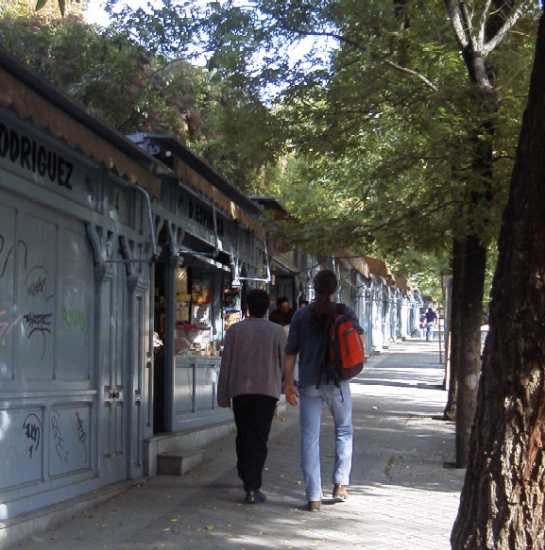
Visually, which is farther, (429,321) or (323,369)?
(429,321)

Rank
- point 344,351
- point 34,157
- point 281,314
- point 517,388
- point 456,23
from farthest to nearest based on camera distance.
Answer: point 281,314 < point 456,23 < point 344,351 < point 34,157 < point 517,388

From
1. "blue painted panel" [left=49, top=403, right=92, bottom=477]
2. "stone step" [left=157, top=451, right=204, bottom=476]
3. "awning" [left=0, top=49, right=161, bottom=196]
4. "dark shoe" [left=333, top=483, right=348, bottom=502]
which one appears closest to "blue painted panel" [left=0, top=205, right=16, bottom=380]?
"awning" [left=0, top=49, right=161, bottom=196]

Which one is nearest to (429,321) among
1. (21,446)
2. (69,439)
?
(69,439)

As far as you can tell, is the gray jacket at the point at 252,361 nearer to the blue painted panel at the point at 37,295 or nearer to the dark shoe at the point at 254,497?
the dark shoe at the point at 254,497

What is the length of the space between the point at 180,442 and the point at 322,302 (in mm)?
3562

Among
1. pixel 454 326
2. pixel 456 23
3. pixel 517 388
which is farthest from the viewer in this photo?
pixel 454 326

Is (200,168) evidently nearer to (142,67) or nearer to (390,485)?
(390,485)

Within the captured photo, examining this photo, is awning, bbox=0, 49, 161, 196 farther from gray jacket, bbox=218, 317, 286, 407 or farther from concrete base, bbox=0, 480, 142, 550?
concrete base, bbox=0, 480, 142, 550

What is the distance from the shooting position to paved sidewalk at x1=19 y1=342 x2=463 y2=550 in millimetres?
6770

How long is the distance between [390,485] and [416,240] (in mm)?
3278

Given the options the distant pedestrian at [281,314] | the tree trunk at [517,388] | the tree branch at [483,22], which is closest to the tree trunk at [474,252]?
the tree branch at [483,22]

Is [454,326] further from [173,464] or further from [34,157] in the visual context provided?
[34,157]

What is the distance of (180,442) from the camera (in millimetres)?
10711

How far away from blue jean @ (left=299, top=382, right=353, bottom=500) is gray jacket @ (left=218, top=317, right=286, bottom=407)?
1.08 ft
